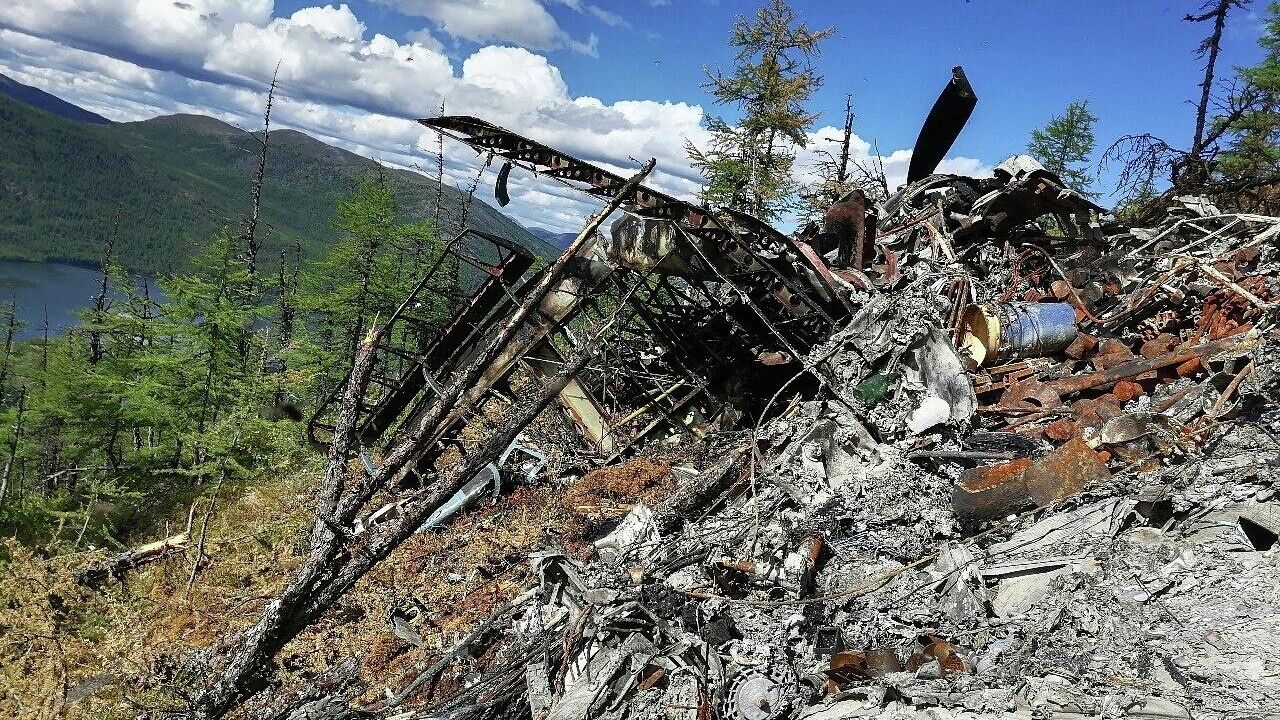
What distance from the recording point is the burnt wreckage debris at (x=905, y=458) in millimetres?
3943

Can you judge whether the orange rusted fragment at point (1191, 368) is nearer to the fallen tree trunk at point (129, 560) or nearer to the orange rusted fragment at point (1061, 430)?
the orange rusted fragment at point (1061, 430)

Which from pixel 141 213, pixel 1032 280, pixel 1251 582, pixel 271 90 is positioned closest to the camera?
pixel 1251 582

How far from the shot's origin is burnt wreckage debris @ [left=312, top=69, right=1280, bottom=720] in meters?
3.94

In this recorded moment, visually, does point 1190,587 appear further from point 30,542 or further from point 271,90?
point 271,90

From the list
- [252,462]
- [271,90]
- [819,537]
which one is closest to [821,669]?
[819,537]

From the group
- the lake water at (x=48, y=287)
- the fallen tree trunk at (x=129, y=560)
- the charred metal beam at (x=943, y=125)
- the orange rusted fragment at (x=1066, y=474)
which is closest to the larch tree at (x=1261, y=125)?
the charred metal beam at (x=943, y=125)

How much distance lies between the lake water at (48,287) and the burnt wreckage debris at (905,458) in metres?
136

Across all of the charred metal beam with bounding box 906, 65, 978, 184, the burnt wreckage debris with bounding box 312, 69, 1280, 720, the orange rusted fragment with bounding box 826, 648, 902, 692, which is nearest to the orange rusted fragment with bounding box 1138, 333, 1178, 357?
the burnt wreckage debris with bounding box 312, 69, 1280, 720

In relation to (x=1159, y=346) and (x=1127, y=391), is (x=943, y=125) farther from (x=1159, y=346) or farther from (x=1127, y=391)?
(x=1127, y=391)

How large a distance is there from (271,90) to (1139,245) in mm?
27430

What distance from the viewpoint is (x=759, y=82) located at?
21.1 metres

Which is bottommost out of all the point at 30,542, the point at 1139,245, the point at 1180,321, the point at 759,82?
the point at 30,542

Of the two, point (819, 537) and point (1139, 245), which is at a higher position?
point (1139, 245)

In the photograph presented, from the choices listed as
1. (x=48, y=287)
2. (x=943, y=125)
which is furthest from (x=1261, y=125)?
(x=48, y=287)
